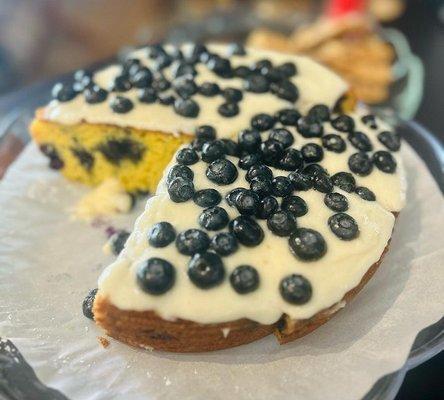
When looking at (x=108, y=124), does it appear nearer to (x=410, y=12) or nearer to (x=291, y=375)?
(x=291, y=375)

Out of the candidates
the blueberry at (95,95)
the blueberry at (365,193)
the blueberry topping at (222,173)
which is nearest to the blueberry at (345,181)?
the blueberry at (365,193)

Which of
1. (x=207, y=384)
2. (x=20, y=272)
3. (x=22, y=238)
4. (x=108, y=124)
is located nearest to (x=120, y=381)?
(x=207, y=384)

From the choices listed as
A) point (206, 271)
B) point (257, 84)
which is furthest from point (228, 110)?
point (206, 271)

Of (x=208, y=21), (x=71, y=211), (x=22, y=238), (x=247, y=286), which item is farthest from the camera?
(x=208, y=21)

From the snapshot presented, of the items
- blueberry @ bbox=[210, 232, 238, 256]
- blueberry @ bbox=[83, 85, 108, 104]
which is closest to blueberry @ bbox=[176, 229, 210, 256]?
blueberry @ bbox=[210, 232, 238, 256]

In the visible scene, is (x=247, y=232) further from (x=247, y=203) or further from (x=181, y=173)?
(x=181, y=173)

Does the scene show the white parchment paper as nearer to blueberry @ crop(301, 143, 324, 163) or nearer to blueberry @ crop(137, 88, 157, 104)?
blueberry @ crop(301, 143, 324, 163)
